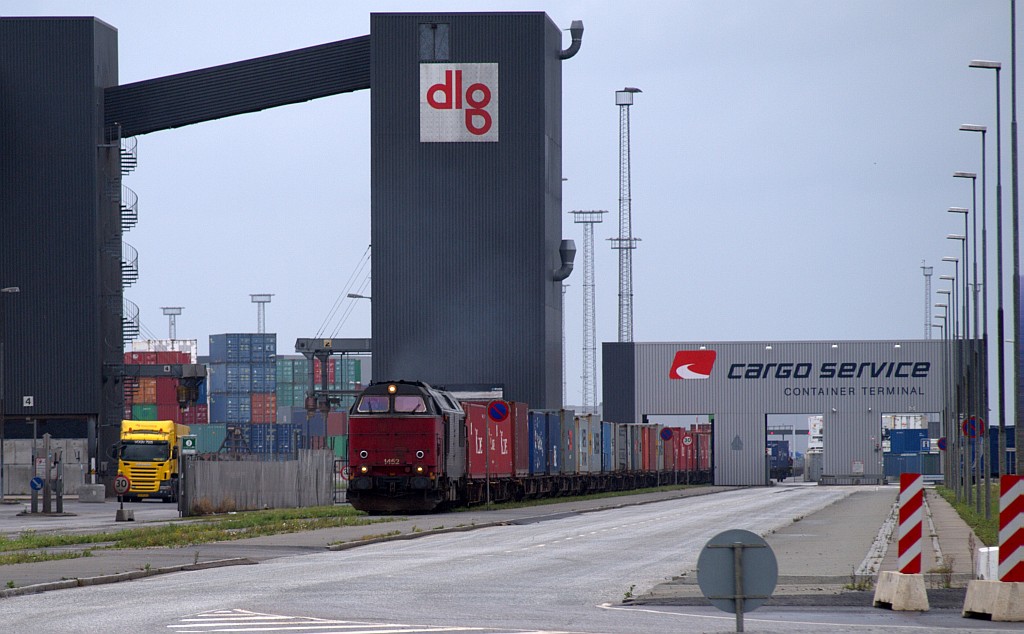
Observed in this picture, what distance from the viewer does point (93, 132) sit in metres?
70.7

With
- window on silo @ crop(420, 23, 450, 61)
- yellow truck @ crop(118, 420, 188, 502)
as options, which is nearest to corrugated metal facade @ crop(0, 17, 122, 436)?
yellow truck @ crop(118, 420, 188, 502)

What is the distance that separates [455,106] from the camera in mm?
70812

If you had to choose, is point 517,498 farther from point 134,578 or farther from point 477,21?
point 134,578

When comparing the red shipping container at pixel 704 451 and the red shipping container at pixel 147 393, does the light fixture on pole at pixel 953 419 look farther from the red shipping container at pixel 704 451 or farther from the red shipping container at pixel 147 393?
the red shipping container at pixel 147 393

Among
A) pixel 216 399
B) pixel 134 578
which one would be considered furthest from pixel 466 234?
pixel 216 399

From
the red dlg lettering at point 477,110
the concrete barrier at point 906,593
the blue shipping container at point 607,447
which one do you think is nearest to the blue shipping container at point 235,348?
the red dlg lettering at point 477,110

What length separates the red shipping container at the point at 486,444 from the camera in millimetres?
46219

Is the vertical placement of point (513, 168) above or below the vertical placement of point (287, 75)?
below

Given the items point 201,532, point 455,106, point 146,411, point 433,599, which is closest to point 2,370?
point 455,106

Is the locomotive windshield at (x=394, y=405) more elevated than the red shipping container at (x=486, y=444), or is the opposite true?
the locomotive windshield at (x=394, y=405)

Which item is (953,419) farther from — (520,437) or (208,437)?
(208,437)

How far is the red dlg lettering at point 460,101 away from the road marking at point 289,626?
187 feet

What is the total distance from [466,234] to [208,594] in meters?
53.2

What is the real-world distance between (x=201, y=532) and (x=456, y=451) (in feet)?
46.0
